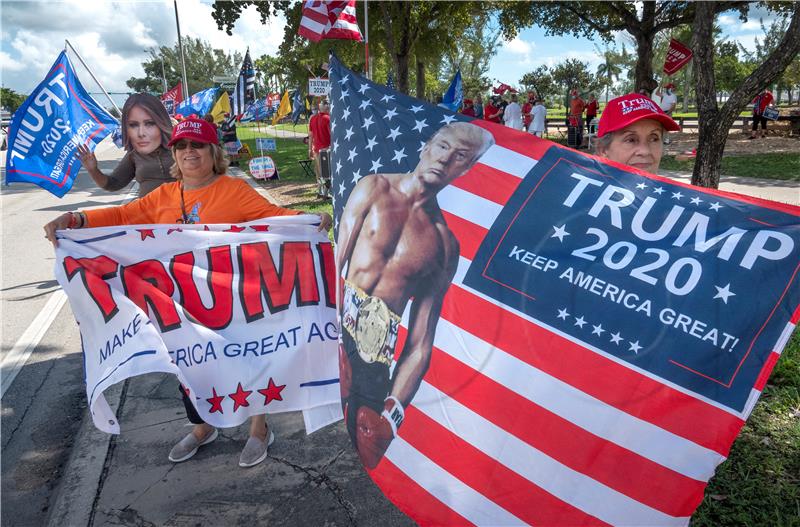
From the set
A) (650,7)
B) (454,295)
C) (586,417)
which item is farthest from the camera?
(650,7)

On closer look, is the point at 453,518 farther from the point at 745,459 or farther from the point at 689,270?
the point at 745,459

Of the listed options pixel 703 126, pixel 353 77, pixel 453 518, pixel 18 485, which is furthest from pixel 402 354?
pixel 703 126

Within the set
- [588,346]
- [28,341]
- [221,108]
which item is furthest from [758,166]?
[221,108]

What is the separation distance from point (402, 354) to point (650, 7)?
22.2 metres

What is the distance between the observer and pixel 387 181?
8.52 ft

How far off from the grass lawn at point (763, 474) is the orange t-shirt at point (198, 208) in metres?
2.81

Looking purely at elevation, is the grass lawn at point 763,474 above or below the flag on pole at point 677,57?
below

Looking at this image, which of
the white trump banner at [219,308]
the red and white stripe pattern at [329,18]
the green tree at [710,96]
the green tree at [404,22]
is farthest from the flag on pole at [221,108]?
the white trump banner at [219,308]

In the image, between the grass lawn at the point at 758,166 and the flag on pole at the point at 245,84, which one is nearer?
the grass lawn at the point at 758,166

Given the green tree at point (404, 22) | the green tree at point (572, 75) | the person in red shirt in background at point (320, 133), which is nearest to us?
the person in red shirt in background at point (320, 133)

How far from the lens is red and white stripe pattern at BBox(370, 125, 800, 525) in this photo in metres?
1.84

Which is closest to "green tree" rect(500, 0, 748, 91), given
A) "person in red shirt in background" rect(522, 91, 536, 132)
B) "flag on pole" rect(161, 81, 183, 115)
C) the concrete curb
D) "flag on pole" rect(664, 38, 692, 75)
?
"flag on pole" rect(664, 38, 692, 75)

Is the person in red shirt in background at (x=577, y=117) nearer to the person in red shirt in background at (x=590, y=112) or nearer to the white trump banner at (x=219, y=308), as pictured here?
the person in red shirt in background at (x=590, y=112)

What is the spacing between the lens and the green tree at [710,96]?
5.40 m
